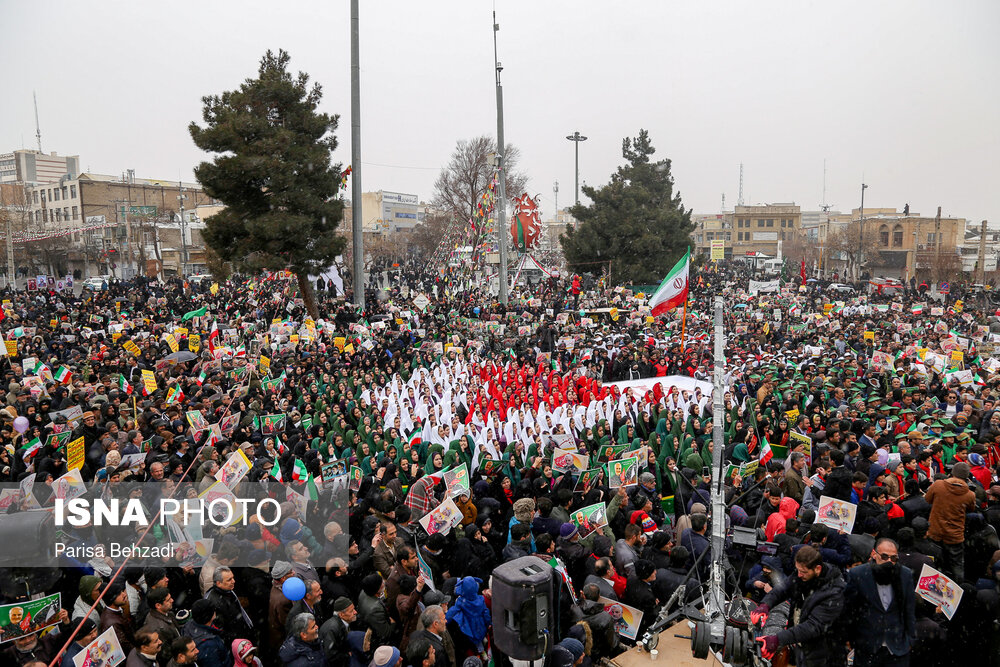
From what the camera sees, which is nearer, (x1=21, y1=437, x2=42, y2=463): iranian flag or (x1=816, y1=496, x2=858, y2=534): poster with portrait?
(x1=816, y1=496, x2=858, y2=534): poster with portrait

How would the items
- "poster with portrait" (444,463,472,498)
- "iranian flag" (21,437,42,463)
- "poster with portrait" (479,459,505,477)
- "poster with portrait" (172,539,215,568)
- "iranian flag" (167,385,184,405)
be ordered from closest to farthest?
"poster with portrait" (172,539,215,568)
"poster with portrait" (444,463,472,498)
"poster with portrait" (479,459,505,477)
"iranian flag" (21,437,42,463)
"iranian flag" (167,385,184,405)

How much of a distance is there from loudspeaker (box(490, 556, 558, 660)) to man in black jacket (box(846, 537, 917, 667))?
2.32 metres

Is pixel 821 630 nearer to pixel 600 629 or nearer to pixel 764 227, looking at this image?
pixel 600 629

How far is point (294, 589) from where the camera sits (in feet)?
15.6

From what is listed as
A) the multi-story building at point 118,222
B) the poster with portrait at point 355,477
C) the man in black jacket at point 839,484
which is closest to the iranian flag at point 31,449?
the poster with portrait at point 355,477

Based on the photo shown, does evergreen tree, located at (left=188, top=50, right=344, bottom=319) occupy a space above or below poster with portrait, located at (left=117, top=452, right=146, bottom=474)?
above

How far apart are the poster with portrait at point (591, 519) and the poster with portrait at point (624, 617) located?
1.18m

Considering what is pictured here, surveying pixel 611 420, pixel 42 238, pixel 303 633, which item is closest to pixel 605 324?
pixel 611 420

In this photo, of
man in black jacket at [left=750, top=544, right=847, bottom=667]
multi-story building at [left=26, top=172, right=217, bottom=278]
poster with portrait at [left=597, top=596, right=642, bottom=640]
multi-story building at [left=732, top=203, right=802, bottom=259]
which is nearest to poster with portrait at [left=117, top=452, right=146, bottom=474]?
poster with portrait at [left=597, top=596, right=642, bottom=640]

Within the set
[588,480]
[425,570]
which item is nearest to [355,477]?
[425,570]

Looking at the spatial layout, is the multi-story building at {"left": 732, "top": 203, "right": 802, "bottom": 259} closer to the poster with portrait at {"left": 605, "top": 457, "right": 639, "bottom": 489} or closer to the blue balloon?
the poster with portrait at {"left": 605, "top": 457, "right": 639, "bottom": 489}

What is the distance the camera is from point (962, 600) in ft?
16.7

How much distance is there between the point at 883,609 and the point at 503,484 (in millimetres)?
4039

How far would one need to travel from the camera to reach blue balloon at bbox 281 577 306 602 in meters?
4.73
